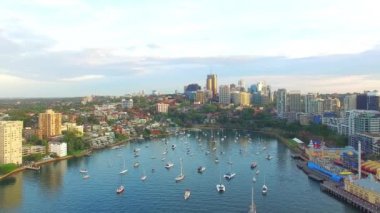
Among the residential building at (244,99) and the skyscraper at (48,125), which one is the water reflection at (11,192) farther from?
the residential building at (244,99)

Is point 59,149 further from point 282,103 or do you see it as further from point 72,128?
point 282,103

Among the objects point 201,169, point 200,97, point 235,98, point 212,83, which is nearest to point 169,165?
point 201,169

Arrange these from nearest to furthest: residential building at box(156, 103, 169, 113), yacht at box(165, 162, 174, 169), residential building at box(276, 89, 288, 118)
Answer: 1. yacht at box(165, 162, 174, 169)
2. residential building at box(276, 89, 288, 118)
3. residential building at box(156, 103, 169, 113)

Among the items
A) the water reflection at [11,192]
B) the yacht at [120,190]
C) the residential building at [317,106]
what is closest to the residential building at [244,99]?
the residential building at [317,106]

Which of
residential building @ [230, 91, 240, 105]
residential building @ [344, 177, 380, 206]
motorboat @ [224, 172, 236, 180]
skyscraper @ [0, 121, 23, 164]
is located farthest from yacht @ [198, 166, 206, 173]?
residential building @ [230, 91, 240, 105]

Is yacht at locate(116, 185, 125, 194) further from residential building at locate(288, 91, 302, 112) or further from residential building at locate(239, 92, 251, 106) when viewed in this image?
residential building at locate(239, 92, 251, 106)

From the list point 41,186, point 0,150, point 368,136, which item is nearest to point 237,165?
point 368,136
